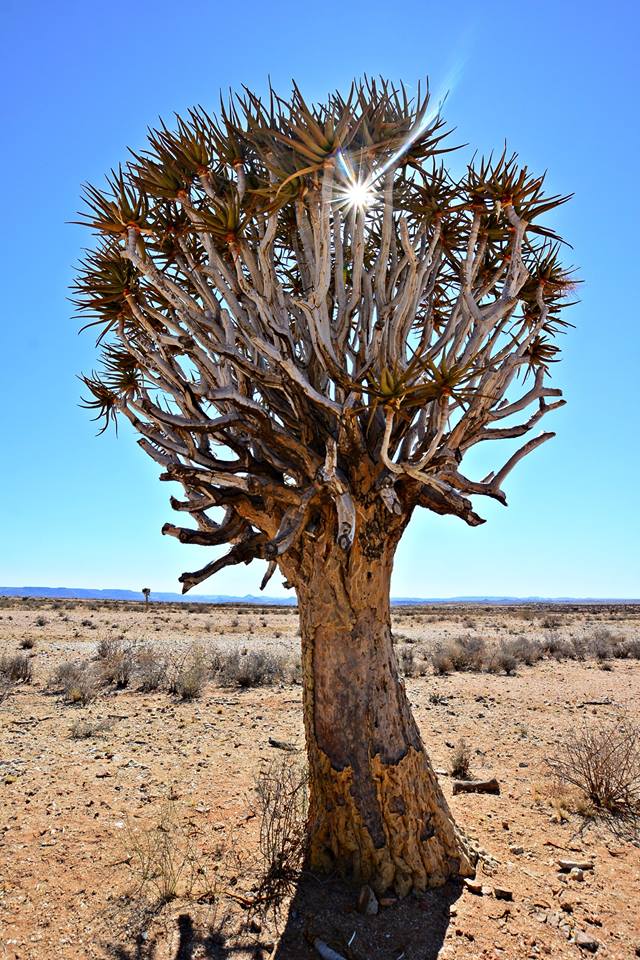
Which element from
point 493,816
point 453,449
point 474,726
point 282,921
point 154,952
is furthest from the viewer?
point 474,726

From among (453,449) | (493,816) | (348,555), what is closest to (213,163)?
(453,449)

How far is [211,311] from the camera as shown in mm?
4934

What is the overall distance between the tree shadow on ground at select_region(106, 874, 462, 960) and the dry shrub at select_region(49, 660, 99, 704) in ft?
23.0

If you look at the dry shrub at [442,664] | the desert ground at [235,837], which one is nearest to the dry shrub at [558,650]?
the dry shrub at [442,664]

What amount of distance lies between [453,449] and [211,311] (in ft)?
6.98

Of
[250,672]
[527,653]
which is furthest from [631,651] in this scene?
[250,672]

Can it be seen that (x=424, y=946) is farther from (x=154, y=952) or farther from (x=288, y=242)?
(x=288, y=242)

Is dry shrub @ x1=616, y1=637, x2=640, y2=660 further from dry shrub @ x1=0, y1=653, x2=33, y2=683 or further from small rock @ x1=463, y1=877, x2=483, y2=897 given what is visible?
small rock @ x1=463, y1=877, x2=483, y2=897

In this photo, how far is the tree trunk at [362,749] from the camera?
13.8ft

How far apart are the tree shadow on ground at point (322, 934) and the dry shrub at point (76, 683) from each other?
7.00m

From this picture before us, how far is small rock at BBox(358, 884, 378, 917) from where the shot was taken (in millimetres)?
3867

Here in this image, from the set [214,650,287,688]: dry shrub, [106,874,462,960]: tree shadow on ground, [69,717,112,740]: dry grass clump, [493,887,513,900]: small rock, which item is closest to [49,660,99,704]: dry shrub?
[69,717,112,740]: dry grass clump

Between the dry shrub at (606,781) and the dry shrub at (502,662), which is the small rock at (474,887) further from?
the dry shrub at (502,662)

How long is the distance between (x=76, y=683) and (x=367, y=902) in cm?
833
